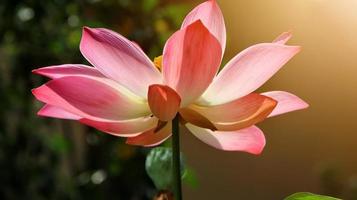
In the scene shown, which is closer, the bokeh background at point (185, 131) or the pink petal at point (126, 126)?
the pink petal at point (126, 126)

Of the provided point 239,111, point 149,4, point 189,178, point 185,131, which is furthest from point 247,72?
point 149,4

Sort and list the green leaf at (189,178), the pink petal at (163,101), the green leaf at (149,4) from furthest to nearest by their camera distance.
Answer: the green leaf at (149,4)
the green leaf at (189,178)
the pink petal at (163,101)

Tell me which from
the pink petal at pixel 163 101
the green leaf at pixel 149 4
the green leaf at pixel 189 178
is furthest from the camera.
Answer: the green leaf at pixel 149 4

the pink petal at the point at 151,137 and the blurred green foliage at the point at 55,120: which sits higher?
the pink petal at the point at 151,137

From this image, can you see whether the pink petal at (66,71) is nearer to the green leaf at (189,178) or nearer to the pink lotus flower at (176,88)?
the pink lotus flower at (176,88)

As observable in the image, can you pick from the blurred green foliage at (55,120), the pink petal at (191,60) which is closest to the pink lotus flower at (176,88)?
the pink petal at (191,60)

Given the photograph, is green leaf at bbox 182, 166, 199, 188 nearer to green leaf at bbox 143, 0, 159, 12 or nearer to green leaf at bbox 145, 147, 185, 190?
green leaf at bbox 145, 147, 185, 190

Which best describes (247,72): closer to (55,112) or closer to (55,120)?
(55,112)
